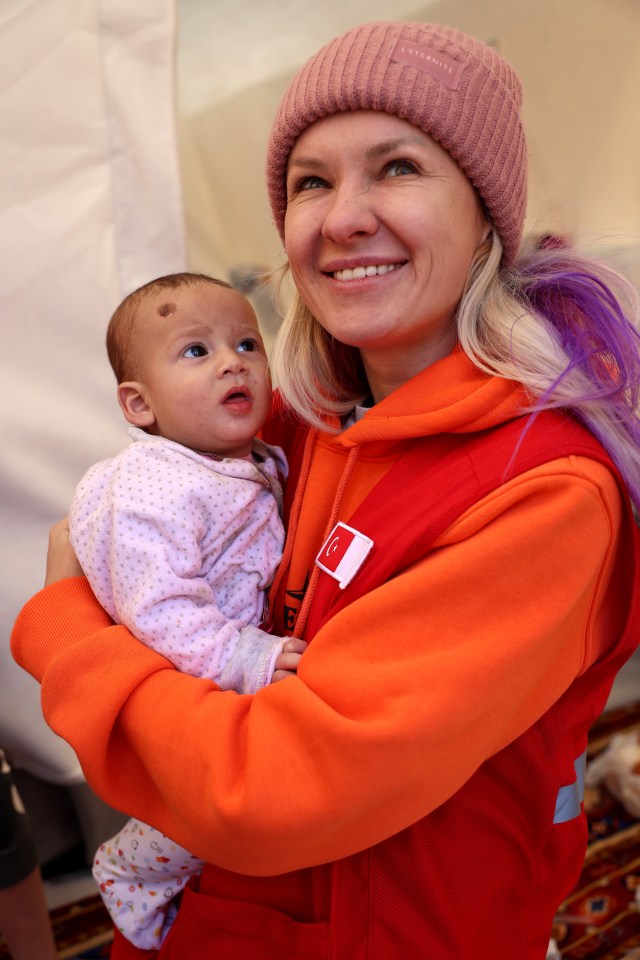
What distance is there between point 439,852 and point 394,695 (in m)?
0.26

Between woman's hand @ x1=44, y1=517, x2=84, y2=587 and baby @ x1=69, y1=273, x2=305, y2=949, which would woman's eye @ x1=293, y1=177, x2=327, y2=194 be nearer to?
baby @ x1=69, y1=273, x2=305, y2=949

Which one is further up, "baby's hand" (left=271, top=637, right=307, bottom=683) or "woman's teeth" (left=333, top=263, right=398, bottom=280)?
"woman's teeth" (left=333, top=263, right=398, bottom=280)

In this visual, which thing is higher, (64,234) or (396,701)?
(64,234)

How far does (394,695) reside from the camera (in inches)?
31.4

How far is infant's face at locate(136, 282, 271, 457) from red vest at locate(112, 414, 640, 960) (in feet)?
0.87

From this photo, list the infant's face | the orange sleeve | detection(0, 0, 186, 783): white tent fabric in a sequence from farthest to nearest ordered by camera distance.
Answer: detection(0, 0, 186, 783): white tent fabric
the infant's face
the orange sleeve

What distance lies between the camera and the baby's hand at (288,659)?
3.13ft

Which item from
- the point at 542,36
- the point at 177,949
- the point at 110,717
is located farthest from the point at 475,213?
the point at 542,36

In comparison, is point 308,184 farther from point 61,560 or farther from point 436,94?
point 61,560

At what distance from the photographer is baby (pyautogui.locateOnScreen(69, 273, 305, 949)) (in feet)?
3.22

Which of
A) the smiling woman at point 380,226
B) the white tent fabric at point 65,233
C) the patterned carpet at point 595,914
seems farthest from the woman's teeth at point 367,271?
the patterned carpet at point 595,914

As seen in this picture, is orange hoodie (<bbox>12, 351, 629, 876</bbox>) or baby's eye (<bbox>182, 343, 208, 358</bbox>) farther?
baby's eye (<bbox>182, 343, 208, 358</bbox>)

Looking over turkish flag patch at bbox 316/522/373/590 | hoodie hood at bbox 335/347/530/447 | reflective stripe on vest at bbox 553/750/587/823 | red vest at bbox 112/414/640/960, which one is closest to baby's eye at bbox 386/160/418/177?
hoodie hood at bbox 335/347/530/447

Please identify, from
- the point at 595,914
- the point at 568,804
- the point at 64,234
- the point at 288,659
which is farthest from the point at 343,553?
the point at 595,914
